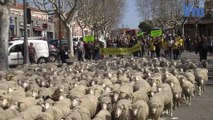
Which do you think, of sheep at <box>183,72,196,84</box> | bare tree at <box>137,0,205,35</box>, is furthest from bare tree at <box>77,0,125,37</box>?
sheep at <box>183,72,196,84</box>

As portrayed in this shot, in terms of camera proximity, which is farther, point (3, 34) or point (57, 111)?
point (3, 34)

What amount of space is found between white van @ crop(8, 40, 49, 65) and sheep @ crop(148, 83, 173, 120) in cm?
1689

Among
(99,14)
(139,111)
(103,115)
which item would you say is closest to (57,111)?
(103,115)

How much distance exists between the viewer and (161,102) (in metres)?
9.69

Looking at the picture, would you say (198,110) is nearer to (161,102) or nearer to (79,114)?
(161,102)

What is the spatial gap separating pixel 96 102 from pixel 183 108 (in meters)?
3.02

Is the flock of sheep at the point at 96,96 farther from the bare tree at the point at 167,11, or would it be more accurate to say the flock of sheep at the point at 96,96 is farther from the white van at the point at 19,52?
the bare tree at the point at 167,11

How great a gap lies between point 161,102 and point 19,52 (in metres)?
18.5

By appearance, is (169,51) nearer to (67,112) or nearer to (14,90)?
(14,90)

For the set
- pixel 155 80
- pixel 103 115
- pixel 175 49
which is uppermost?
pixel 175 49

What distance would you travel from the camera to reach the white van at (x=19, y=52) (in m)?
26.7

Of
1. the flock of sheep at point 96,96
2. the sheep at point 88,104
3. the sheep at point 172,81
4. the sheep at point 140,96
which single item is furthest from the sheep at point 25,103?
the sheep at point 172,81

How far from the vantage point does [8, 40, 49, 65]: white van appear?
87.6 feet

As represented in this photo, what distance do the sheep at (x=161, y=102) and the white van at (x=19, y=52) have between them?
665 inches
